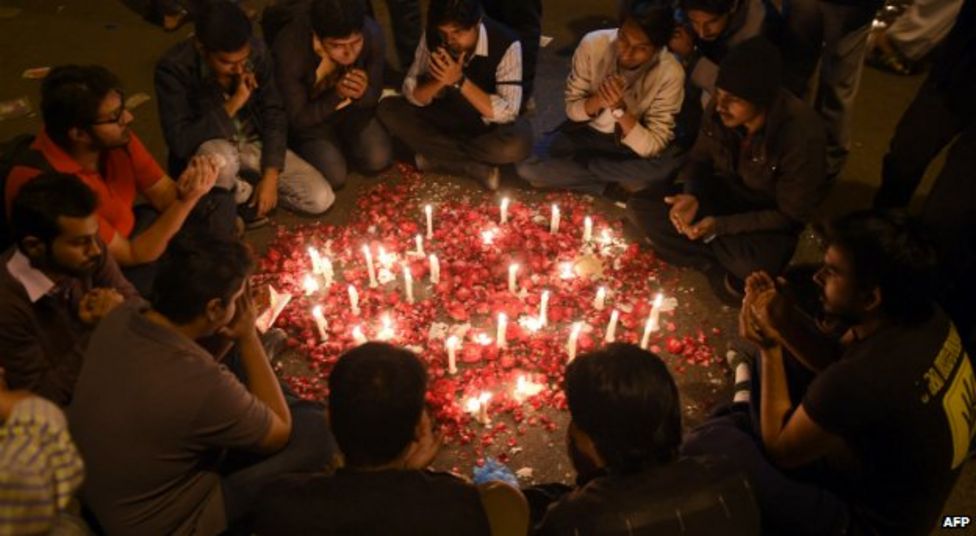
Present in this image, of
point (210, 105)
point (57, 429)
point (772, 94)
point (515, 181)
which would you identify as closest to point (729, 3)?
point (772, 94)

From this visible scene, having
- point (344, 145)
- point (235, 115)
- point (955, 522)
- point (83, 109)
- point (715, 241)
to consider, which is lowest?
point (955, 522)

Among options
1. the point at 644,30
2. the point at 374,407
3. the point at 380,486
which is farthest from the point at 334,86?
the point at 380,486

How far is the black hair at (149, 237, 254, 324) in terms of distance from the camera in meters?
2.77

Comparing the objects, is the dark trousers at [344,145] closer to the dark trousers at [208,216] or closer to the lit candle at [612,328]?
the dark trousers at [208,216]

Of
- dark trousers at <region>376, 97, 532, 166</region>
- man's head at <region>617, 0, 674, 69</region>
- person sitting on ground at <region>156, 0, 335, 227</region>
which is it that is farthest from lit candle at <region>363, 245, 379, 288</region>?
man's head at <region>617, 0, 674, 69</region>

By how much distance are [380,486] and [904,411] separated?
1.81 metres

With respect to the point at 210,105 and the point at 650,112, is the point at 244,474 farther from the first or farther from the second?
the point at 650,112

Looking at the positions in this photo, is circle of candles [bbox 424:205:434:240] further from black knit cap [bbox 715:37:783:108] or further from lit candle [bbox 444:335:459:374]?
black knit cap [bbox 715:37:783:108]

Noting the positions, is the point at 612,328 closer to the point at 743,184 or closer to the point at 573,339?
the point at 573,339

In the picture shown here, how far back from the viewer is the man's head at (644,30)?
14.5 ft

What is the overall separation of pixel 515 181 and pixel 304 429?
2.73m

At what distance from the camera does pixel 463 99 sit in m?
5.25

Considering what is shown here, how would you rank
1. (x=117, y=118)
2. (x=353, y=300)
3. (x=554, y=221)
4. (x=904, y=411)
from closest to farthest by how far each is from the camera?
(x=904, y=411), (x=117, y=118), (x=353, y=300), (x=554, y=221)

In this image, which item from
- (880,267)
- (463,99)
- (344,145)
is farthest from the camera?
(344,145)
